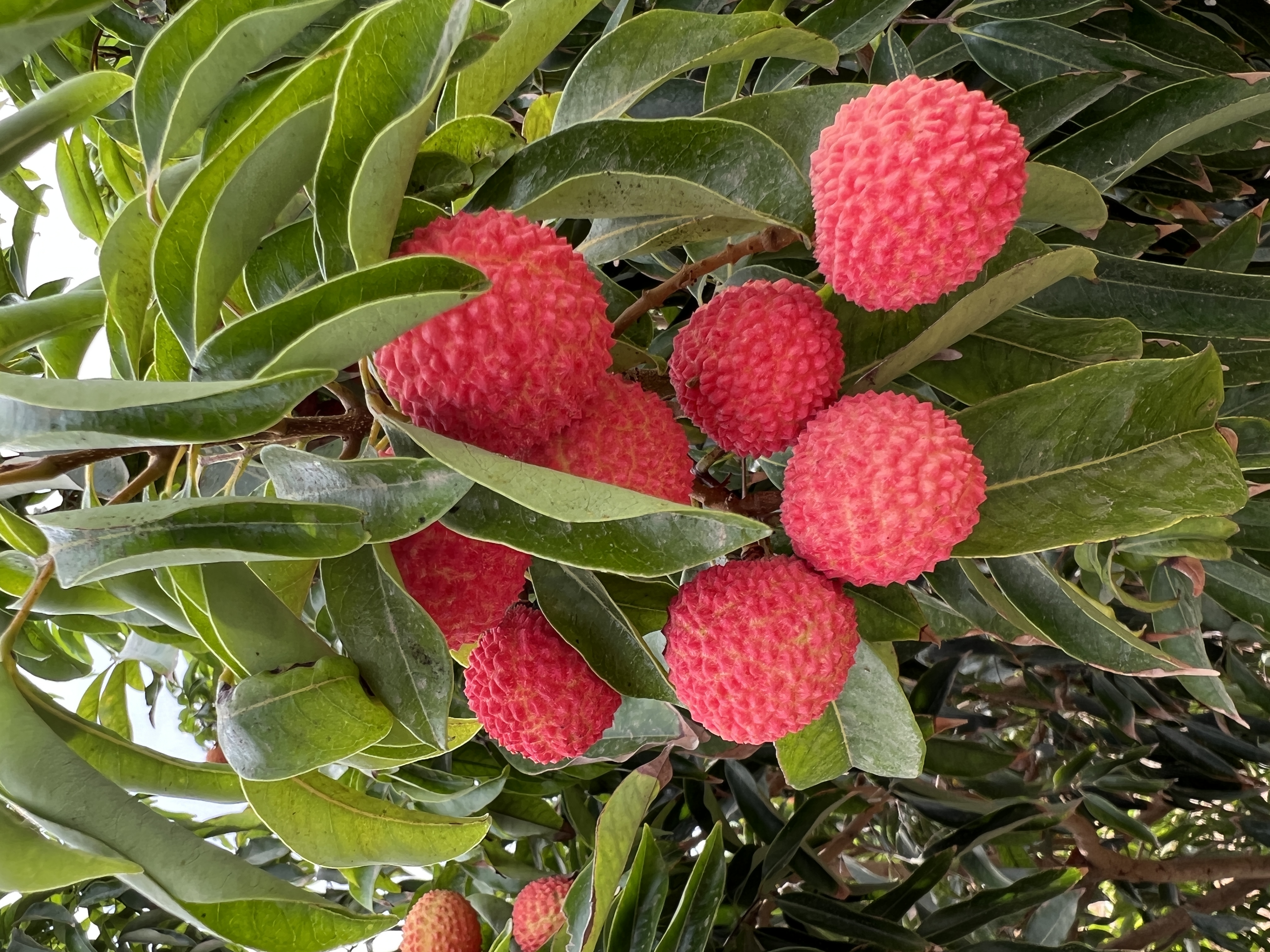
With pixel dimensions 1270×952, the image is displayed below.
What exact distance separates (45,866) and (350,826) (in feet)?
0.69

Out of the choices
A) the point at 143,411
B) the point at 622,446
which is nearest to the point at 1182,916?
the point at 622,446

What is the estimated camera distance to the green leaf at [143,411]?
1.34 ft

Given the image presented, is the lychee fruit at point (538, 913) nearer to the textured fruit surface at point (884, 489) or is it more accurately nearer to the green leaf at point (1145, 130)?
the textured fruit surface at point (884, 489)

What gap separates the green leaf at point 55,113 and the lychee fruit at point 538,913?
1116mm

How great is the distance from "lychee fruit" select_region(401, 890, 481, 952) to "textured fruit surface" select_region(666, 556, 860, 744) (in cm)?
104

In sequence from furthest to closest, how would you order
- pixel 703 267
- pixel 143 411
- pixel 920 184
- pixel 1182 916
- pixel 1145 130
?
1. pixel 1182 916
2. pixel 1145 130
3. pixel 703 267
4. pixel 920 184
5. pixel 143 411

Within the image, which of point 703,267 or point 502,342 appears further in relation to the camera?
point 703,267

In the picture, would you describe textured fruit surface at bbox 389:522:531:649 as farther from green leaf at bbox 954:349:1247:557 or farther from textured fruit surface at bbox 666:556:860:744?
green leaf at bbox 954:349:1247:557

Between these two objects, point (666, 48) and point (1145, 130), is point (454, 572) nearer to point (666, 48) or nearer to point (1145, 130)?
point (666, 48)

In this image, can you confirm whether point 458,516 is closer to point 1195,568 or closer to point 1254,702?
point 1195,568

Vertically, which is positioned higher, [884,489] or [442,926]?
[884,489]

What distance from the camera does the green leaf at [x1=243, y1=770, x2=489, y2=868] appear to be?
60 centimetres

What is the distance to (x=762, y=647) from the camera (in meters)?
0.59

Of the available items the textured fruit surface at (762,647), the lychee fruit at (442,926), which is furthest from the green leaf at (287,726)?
the lychee fruit at (442,926)
